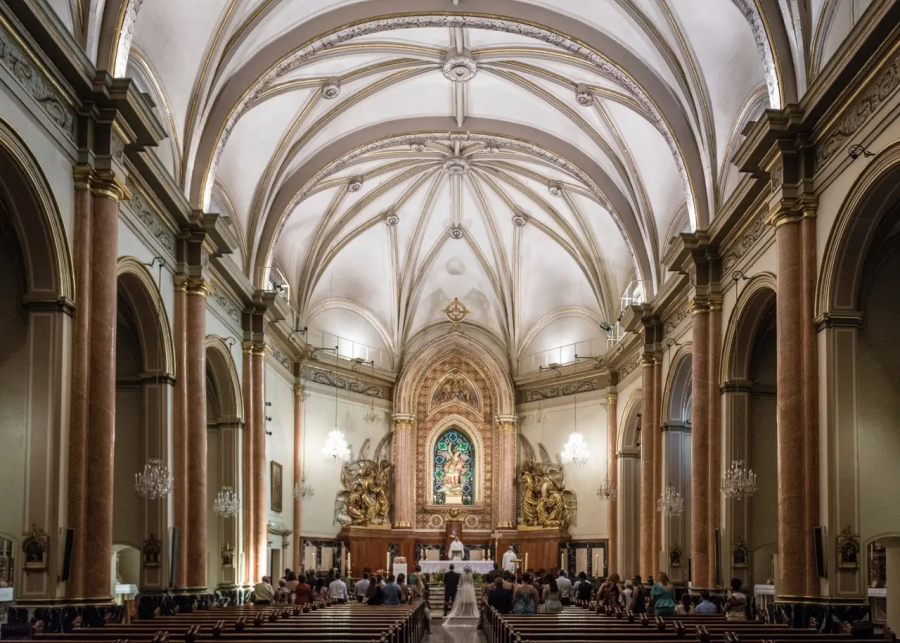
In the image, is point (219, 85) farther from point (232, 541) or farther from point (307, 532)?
point (307, 532)

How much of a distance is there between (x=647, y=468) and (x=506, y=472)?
331 inches

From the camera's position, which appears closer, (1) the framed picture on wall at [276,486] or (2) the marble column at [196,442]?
(2) the marble column at [196,442]

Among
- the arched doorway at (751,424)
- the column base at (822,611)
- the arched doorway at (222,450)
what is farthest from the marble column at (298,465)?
the column base at (822,611)

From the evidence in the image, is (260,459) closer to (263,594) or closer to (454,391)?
(263,594)

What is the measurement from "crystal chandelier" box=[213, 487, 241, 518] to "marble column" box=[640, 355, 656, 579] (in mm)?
8948

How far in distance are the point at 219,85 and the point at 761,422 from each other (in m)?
11.2

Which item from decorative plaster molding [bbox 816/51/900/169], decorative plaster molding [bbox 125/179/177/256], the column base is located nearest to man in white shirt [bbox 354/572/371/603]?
decorative plaster molding [bbox 125/179/177/256]

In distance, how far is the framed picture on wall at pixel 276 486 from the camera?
88.4 ft

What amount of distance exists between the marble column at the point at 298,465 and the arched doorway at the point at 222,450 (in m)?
5.62

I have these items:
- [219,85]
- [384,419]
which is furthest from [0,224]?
[384,419]

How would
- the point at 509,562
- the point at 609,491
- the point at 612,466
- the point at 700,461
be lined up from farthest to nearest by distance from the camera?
the point at 509,562 < the point at 612,466 < the point at 609,491 < the point at 700,461

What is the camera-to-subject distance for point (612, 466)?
29578mm

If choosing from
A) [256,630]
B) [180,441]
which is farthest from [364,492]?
[256,630]

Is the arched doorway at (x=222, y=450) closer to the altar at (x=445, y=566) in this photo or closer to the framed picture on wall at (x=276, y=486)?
the framed picture on wall at (x=276, y=486)
